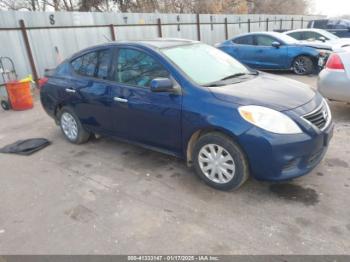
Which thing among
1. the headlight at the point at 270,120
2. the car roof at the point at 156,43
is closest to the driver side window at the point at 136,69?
the car roof at the point at 156,43

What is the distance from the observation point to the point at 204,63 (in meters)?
3.71

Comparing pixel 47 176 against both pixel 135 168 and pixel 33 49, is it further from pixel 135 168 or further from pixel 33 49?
pixel 33 49

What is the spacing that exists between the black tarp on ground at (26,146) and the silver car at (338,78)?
15.9ft

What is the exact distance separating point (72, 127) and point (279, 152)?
3.36 meters

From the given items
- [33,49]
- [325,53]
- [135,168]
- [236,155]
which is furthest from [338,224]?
[33,49]

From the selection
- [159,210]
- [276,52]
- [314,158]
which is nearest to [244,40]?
[276,52]

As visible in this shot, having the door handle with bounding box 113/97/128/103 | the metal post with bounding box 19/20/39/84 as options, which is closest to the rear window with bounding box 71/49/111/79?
the door handle with bounding box 113/97/128/103

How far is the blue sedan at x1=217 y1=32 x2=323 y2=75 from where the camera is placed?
9.29m

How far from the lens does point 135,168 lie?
3.93 metres

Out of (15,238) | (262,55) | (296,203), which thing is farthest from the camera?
(262,55)

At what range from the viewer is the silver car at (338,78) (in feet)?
16.2

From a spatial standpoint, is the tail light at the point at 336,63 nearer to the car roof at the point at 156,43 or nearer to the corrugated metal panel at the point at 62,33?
the car roof at the point at 156,43

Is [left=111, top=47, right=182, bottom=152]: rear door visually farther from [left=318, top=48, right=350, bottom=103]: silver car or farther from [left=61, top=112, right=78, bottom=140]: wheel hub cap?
[left=318, top=48, right=350, bottom=103]: silver car

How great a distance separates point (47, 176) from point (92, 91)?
4.21 feet
